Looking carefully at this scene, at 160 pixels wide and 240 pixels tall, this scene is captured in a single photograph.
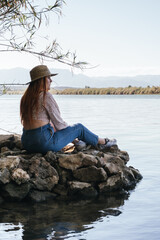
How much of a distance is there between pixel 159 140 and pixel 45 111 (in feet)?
20.6

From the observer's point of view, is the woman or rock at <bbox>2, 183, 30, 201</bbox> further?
the woman

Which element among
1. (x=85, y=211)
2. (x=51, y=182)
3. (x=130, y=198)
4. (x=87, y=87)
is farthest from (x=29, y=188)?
(x=87, y=87)

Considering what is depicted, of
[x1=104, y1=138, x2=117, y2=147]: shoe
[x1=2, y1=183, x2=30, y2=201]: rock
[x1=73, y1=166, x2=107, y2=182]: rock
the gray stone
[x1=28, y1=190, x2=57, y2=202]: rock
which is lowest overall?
[x1=28, y1=190, x2=57, y2=202]: rock

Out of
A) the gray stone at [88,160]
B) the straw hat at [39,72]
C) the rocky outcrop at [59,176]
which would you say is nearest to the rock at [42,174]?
the rocky outcrop at [59,176]

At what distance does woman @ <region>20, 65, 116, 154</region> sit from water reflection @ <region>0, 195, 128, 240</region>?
0.88 metres

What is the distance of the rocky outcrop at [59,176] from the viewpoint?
610 cm

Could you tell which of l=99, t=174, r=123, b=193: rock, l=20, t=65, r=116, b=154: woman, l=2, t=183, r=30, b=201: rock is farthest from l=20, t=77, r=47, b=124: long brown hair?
l=99, t=174, r=123, b=193: rock

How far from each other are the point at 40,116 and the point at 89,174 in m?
0.99

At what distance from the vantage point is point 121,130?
14.7 m

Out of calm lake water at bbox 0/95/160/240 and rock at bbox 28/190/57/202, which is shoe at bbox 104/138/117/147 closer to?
calm lake water at bbox 0/95/160/240

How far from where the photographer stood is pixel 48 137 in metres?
6.50

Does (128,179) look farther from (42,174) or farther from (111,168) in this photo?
(42,174)

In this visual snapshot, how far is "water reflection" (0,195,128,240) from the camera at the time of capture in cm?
473

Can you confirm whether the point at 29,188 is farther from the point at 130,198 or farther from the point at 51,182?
the point at 130,198
